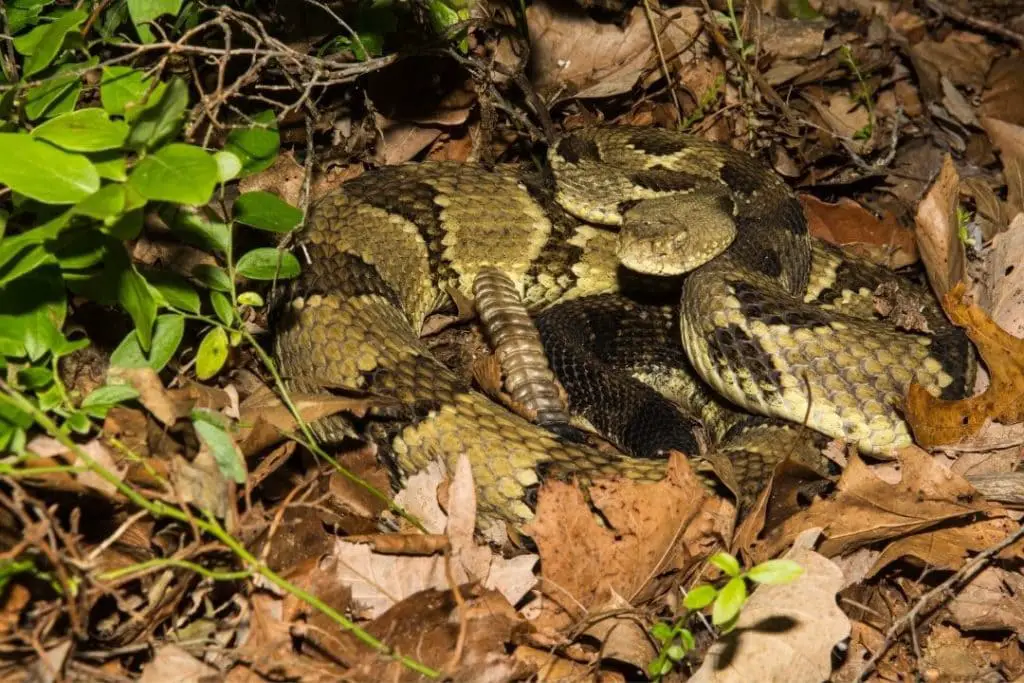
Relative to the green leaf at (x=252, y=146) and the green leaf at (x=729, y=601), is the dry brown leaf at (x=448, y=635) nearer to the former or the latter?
the green leaf at (x=729, y=601)

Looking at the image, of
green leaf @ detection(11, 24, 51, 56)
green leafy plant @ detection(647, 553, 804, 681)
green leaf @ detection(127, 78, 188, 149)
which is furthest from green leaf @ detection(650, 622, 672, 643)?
green leaf @ detection(11, 24, 51, 56)

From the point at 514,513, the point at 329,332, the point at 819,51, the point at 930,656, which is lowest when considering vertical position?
the point at 930,656

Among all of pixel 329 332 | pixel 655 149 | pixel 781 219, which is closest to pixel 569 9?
pixel 655 149

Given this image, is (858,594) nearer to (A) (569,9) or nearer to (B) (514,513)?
(B) (514,513)

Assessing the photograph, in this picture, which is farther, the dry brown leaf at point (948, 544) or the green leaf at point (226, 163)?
the dry brown leaf at point (948, 544)

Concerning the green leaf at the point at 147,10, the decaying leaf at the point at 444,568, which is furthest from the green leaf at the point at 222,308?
the green leaf at the point at 147,10

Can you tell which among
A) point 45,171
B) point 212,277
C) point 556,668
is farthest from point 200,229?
point 556,668
